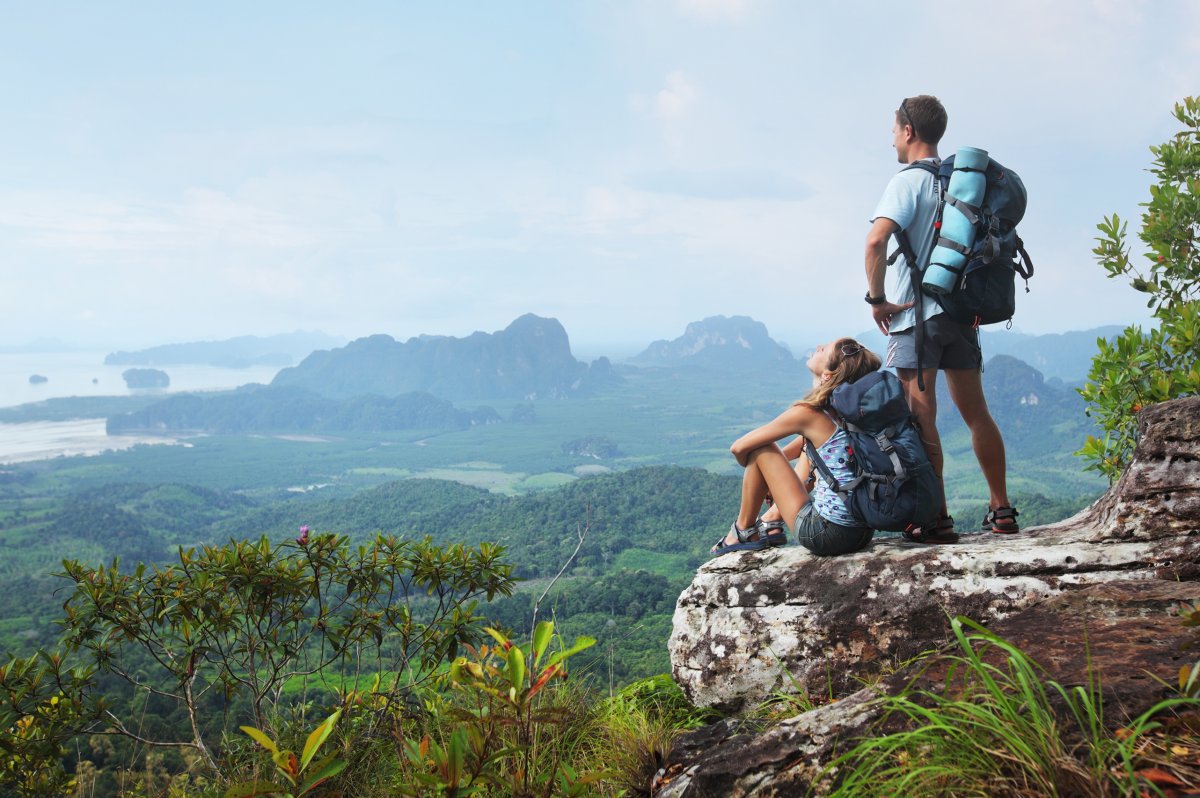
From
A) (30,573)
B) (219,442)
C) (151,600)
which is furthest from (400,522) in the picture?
(219,442)

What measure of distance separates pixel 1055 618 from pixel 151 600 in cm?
423

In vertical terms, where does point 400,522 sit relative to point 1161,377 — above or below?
below

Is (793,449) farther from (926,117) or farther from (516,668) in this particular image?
(516,668)

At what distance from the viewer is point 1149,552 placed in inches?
117

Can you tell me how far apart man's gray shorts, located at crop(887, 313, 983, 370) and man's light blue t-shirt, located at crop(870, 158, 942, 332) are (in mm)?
63

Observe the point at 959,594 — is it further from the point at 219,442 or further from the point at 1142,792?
the point at 219,442

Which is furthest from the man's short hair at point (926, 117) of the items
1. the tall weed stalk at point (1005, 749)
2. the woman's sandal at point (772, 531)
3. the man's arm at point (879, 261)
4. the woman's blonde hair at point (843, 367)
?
the tall weed stalk at point (1005, 749)

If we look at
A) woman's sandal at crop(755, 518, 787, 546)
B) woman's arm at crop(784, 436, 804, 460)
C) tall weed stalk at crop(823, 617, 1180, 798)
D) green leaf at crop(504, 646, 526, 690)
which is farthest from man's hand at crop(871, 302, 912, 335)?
green leaf at crop(504, 646, 526, 690)

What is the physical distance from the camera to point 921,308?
3533 millimetres

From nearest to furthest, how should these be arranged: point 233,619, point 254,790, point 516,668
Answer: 1. point 254,790
2. point 516,668
3. point 233,619

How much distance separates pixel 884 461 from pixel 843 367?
1.56 feet

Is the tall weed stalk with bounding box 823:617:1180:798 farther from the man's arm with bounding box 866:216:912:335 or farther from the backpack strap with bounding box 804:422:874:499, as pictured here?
the man's arm with bounding box 866:216:912:335

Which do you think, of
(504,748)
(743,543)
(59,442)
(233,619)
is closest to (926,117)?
(743,543)

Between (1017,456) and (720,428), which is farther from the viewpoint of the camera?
(720,428)
